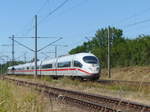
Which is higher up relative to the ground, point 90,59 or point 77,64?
point 90,59

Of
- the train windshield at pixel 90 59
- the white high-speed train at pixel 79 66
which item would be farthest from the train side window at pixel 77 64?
the train windshield at pixel 90 59

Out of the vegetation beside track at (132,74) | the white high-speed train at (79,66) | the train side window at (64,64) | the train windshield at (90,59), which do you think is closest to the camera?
the white high-speed train at (79,66)

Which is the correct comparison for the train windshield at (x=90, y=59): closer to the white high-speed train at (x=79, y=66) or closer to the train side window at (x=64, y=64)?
the white high-speed train at (x=79, y=66)

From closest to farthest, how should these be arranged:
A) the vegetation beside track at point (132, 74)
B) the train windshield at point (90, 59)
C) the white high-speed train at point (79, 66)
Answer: the white high-speed train at point (79, 66), the train windshield at point (90, 59), the vegetation beside track at point (132, 74)

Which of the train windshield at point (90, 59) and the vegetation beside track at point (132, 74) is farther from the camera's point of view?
the vegetation beside track at point (132, 74)

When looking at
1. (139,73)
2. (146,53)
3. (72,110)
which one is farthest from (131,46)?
(72,110)

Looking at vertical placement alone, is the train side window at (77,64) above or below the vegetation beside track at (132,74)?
above

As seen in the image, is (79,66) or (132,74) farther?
(132,74)

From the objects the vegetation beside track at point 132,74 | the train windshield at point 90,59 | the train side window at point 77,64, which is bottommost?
the vegetation beside track at point 132,74

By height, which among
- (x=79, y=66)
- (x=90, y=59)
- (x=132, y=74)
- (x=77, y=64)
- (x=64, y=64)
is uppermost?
(x=90, y=59)

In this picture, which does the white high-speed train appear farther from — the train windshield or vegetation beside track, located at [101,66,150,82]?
vegetation beside track, located at [101,66,150,82]

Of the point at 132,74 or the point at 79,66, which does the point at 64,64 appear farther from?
the point at 132,74

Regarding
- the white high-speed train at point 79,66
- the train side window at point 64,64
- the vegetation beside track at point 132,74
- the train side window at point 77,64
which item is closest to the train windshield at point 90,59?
the white high-speed train at point 79,66

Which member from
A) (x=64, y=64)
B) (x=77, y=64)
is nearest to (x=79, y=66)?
(x=77, y=64)
